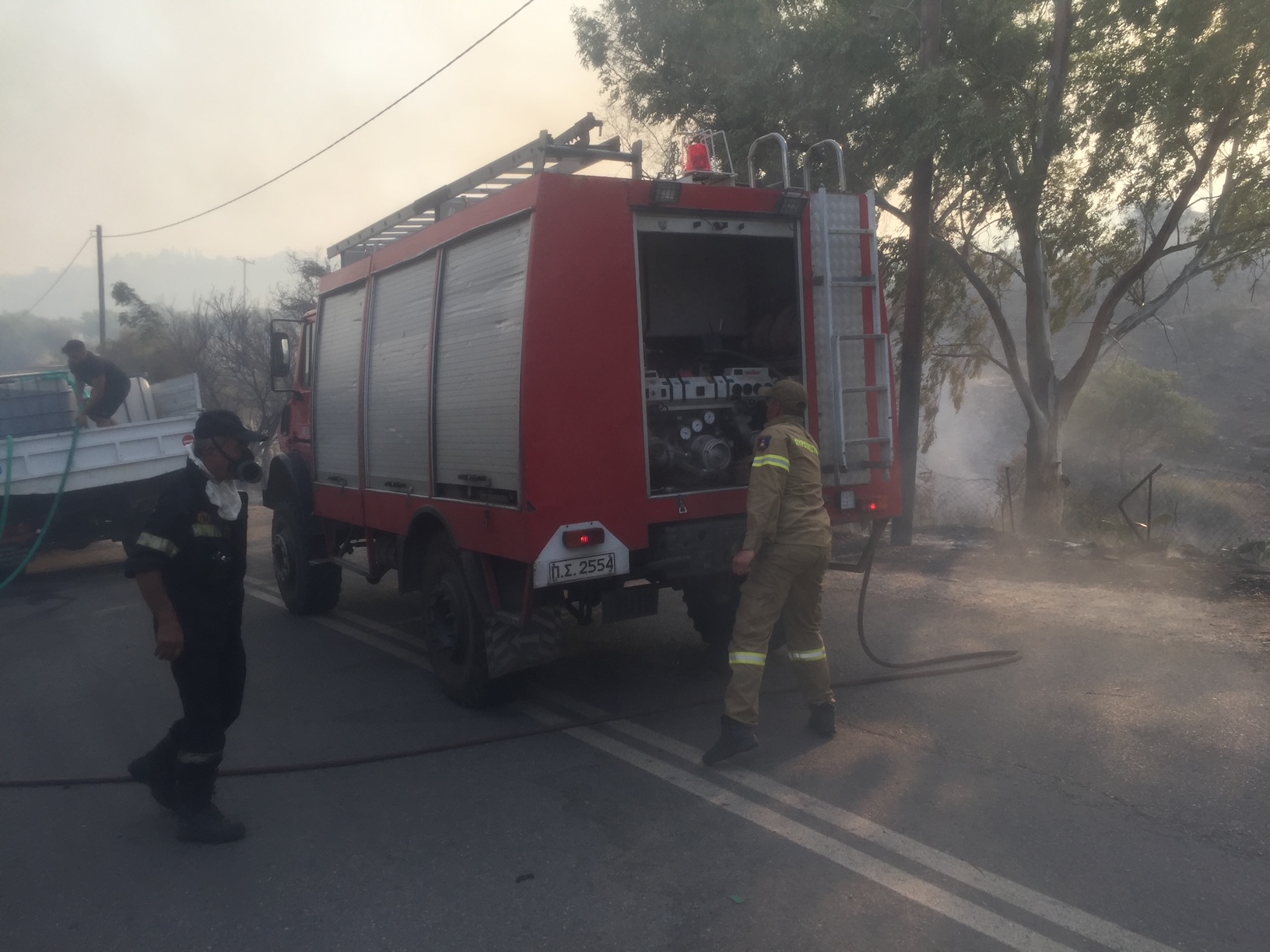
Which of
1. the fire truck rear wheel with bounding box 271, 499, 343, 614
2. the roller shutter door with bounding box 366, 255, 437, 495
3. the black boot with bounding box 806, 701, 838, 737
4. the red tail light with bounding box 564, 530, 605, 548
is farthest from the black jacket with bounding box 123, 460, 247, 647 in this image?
the fire truck rear wheel with bounding box 271, 499, 343, 614

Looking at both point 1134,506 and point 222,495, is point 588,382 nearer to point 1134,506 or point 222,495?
point 222,495

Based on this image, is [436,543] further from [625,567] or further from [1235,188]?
[1235,188]

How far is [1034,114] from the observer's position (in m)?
13.2

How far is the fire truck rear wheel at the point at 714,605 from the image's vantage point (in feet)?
19.3

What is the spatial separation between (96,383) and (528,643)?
8712 mm

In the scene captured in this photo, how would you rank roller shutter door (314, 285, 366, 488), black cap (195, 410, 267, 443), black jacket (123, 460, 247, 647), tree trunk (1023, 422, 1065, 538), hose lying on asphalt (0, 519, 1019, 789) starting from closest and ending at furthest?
black jacket (123, 460, 247, 647) < black cap (195, 410, 267, 443) < hose lying on asphalt (0, 519, 1019, 789) < roller shutter door (314, 285, 366, 488) < tree trunk (1023, 422, 1065, 538)

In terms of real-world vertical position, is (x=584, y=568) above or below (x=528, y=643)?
above

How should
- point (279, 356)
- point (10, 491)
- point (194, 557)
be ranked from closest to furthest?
point (194, 557), point (279, 356), point (10, 491)

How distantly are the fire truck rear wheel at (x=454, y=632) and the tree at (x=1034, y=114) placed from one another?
324 inches

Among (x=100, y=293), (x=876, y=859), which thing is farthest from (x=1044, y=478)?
(x=100, y=293)

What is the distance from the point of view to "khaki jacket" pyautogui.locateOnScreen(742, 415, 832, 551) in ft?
15.5

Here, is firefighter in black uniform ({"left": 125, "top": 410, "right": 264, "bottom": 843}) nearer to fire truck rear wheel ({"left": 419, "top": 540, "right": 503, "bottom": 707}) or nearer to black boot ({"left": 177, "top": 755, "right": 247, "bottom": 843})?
black boot ({"left": 177, "top": 755, "right": 247, "bottom": 843})

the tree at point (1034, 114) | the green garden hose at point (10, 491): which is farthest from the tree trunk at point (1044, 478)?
the green garden hose at point (10, 491)

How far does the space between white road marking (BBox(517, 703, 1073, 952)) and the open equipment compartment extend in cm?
138
